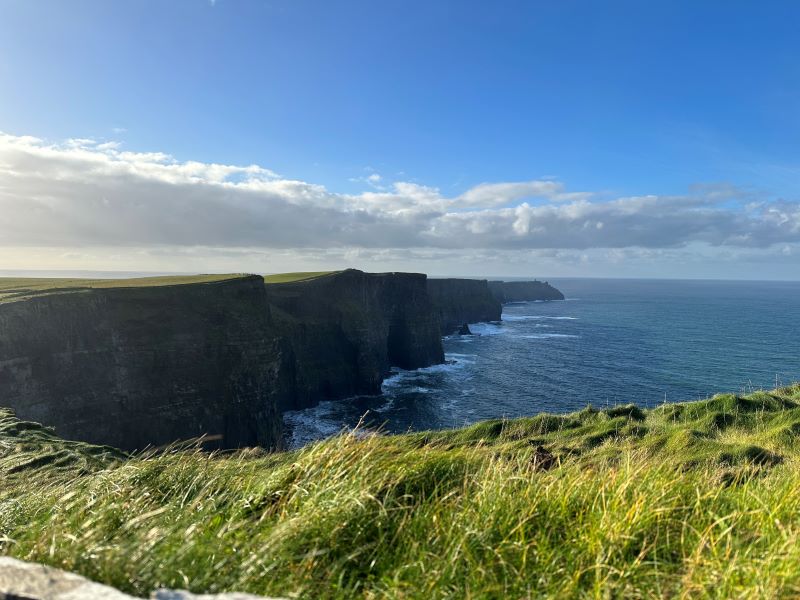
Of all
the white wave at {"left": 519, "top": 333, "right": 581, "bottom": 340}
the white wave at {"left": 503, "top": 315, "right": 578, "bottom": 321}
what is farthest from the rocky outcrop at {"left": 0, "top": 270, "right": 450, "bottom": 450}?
the white wave at {"left": 503, "top": 315, "right": 578, "bottom": 321}

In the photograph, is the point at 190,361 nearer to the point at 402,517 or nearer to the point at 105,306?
the point at 105,306

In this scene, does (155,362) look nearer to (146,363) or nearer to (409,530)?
(146,363)

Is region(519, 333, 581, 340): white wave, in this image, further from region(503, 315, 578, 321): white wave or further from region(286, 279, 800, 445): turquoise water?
region(503, 315, 578, 321): white wave

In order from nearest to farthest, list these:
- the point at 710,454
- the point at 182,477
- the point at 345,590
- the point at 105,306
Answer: the point at 345,590
the point at 182,477
the point at 710,454
the point at 105,306

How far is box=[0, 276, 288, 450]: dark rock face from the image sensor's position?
32281 mm

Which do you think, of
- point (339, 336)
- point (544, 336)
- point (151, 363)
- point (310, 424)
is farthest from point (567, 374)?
point (151, 363)

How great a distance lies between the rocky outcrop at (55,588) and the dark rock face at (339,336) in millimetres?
54896

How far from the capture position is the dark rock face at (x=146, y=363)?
32.3 m

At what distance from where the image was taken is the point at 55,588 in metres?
2.96

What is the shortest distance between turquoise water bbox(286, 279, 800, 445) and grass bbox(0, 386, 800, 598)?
21.5 metres

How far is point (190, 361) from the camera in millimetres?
39812

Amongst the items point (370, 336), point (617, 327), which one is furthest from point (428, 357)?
point (617, 327)

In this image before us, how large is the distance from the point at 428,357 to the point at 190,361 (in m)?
49.3

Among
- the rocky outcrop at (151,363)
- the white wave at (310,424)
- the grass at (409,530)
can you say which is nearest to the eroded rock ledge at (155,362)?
the rocky outcrop at (151,363)
